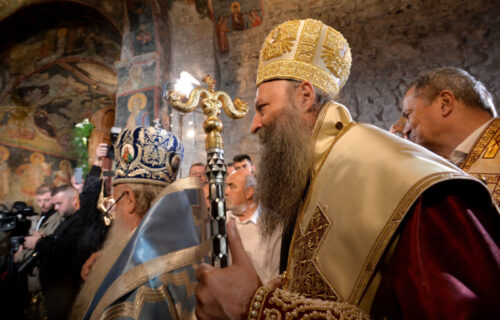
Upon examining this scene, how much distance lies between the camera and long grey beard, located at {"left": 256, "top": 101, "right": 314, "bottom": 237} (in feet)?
4.29

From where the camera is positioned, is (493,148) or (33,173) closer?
(493,148)

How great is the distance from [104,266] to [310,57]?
69.9 inches

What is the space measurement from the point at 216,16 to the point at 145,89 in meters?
2.55

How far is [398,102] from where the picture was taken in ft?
16.8

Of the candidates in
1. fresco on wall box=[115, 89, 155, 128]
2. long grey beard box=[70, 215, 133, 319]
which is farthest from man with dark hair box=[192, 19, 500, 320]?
fresco on wall box=[115, 89, 155, 128]

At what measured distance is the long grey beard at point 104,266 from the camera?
1.65 metres

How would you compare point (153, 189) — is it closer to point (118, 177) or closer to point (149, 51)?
point (118, 177)

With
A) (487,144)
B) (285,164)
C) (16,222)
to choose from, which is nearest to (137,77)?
(16,222)

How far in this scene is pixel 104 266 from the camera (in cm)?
169

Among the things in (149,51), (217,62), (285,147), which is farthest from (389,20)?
(285,147)

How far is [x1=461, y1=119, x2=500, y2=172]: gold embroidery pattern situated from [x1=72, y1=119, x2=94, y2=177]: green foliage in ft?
43.4

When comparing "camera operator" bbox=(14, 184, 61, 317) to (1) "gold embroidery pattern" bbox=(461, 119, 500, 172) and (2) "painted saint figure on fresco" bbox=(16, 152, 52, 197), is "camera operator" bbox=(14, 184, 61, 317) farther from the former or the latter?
(2) "painted saint figure on fresco" bbox=(16, 152, 52, 197)

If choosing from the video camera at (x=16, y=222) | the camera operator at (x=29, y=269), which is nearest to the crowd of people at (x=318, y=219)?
the camera operator at (x=29, y=269)

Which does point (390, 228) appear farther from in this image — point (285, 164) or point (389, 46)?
point (389, 46)
